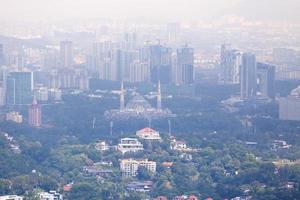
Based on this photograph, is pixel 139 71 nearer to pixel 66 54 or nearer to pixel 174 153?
pixel 66 54

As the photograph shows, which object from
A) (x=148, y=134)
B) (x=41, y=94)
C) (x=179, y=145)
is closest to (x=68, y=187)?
(x=179, y=145)

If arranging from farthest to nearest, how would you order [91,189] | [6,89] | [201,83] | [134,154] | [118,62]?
[118,62] → [201,83] → [6,89] → [134,154] → [91,189]

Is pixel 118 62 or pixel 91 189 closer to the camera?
pixel 91 189

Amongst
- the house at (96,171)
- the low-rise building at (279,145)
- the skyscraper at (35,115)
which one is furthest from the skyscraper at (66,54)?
the house at (96,171)

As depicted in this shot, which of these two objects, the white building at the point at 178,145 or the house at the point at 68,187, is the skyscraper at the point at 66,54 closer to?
the white building at the point at 178,145

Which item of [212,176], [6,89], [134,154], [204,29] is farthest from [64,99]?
[212,176]

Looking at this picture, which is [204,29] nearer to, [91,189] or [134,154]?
[134,154]
